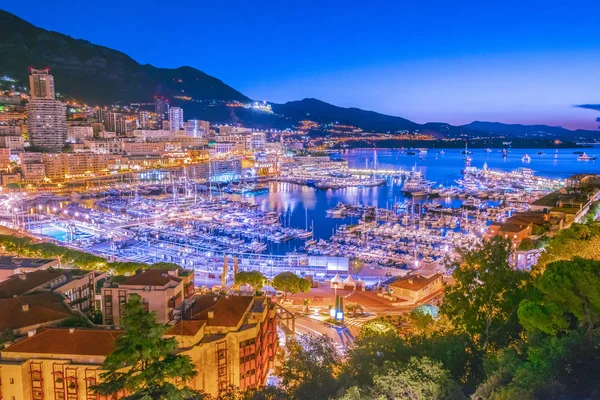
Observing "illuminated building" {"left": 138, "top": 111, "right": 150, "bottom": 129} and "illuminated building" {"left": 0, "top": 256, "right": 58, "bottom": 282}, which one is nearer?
"illuminated building" {"left": 0, "top": 256, "right": 58, "bottom": 282}

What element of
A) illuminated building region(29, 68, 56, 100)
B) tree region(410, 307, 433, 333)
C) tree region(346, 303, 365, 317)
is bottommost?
tree region(346, 303, 365, 317)

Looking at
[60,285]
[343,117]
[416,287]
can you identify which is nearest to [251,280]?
[416,287]

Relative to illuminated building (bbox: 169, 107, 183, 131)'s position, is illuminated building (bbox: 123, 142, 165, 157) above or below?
below

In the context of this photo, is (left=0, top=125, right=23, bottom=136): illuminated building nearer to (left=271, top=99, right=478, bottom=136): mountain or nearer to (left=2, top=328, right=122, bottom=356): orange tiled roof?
(left=2, top=328, right=122, bottom=356): orange tiled roof

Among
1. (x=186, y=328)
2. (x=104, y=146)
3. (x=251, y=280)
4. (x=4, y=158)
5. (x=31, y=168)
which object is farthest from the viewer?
(x=104, y=146)

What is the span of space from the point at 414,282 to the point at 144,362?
9179 millimetres

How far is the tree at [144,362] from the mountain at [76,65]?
79074 mm

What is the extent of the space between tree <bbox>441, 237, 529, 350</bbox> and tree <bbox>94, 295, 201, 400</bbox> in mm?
4119

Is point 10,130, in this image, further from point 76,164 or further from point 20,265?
point 20,265

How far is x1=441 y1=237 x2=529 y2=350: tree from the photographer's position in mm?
6562

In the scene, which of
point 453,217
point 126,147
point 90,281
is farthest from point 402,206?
point 126,147

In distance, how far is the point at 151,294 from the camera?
8.18 meters

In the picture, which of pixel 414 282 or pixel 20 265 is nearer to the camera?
pixel 20 265

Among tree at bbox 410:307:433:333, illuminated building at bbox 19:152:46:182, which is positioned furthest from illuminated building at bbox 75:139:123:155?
tree at bbox 410:307:433:333
